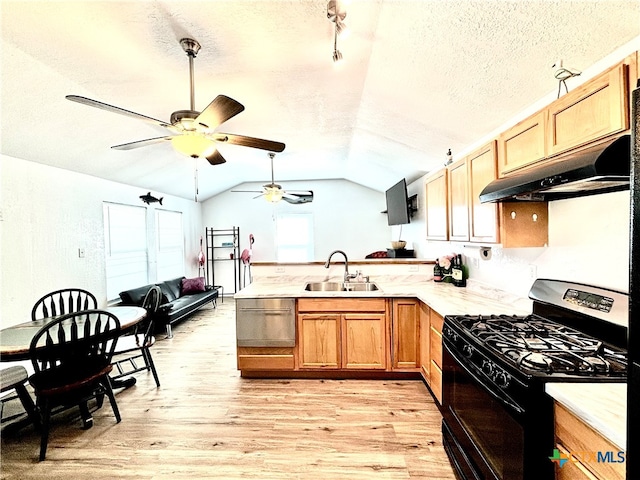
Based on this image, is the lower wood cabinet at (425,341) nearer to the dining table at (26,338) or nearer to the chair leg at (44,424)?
the dining table at (26,338)

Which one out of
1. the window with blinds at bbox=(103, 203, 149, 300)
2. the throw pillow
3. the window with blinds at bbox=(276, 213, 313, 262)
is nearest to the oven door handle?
the window with blinds at bbox=(103, 203, 149, 300)

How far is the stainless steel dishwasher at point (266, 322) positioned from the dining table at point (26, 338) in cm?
92

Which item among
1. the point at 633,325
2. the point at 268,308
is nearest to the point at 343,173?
the point at 268,308

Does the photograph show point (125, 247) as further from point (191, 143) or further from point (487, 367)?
point (487, 367)

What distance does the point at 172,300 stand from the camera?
5.33 meters

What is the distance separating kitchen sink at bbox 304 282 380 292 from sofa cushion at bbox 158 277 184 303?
8.95 feet

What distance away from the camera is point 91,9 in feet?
5.57

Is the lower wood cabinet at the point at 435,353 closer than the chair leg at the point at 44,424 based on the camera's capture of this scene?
No

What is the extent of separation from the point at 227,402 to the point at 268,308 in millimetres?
877

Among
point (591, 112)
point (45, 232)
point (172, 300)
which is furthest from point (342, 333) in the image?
point (172, 300)

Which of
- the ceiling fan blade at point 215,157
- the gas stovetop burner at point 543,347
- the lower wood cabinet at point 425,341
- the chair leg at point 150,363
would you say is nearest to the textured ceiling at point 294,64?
the ceiling fan blade at point 215,157

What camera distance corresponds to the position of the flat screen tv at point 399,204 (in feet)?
15.3

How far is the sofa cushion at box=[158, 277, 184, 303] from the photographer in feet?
16.7

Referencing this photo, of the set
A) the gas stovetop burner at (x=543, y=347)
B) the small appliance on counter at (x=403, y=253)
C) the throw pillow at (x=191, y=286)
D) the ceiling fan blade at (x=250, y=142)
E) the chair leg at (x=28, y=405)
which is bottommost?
the chair leg at (x=28, y=405)
